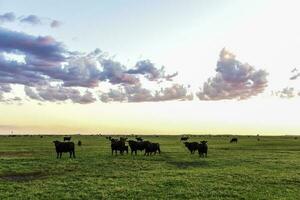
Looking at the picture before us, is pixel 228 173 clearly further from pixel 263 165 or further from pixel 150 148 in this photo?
pixel 150 148

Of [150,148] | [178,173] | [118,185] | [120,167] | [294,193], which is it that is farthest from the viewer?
[150,148]

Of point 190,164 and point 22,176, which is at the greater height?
point 190,164

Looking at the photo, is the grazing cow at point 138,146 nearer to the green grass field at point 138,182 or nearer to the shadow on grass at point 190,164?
the shadow on grass at point 190,164

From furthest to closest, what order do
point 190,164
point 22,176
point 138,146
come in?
point 138,146 → point 190,164 → point 22,176

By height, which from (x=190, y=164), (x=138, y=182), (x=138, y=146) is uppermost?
(x=138, y=146)

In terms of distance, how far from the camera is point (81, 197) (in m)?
22.1

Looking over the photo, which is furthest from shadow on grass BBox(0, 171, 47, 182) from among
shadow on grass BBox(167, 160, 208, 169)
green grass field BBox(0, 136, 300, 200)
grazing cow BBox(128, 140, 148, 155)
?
grazing cow BBox(128, 140, 148, 155)

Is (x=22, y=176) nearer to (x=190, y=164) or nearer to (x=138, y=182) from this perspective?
(x=138, y=182)

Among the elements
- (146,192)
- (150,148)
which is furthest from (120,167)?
(150,148)

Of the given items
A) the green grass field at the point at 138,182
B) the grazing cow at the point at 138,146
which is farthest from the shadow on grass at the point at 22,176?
the grazing cow at the point at 138,146

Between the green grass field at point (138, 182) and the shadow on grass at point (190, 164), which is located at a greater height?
the shadow on grass at point (190, 164)

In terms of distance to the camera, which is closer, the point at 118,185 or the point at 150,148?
the point at 118,185

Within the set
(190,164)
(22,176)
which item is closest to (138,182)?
(22,176)

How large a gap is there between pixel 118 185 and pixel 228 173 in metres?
10.2
